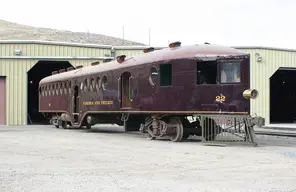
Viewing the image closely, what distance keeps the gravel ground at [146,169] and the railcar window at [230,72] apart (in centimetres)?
240

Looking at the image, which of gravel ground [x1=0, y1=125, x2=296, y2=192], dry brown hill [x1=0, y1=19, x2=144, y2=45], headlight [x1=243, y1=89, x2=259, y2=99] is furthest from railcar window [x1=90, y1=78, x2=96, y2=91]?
dry brown hill [x1=0, y1=19, x2=144, y2=45]

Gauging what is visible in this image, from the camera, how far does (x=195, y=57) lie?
15.6 metres

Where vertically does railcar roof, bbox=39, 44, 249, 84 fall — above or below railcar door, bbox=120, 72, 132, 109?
above

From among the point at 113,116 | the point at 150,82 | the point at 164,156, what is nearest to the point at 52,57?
the point at 113,116

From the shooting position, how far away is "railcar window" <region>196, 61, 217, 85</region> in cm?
1539

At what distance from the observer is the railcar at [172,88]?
591 inches

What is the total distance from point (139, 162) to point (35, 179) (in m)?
3.03

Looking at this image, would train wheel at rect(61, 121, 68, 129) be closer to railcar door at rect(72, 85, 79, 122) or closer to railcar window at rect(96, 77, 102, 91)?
railcar door at rect(72, 85, 79, 122)

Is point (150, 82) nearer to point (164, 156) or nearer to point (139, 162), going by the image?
point (164, 156)

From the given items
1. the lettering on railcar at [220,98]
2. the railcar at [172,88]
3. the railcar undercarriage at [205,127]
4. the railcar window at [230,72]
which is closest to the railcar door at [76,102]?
the railcar at [172,88]

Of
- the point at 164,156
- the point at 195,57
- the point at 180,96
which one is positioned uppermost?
the point at 195,57

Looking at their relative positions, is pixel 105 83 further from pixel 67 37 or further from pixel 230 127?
pixel 67 37

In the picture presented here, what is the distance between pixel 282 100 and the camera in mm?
43719

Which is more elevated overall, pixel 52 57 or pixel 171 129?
pixel 52 57
